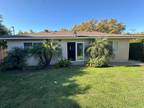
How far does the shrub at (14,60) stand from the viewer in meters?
10.3

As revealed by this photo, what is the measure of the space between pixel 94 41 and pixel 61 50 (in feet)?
9.81

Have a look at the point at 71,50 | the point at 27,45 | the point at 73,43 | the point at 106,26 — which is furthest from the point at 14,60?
the point at 106,26

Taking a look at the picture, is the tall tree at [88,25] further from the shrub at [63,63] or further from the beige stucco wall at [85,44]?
the shrub at [63,63]

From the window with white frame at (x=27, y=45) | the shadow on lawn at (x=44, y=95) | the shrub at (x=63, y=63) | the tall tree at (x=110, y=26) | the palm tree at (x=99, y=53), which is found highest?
the tall tree at (x=110, y=26)

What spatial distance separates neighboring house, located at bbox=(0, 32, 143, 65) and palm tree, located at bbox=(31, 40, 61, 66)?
2.34ft

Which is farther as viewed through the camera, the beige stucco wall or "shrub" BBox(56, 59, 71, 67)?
the beige stucco wall

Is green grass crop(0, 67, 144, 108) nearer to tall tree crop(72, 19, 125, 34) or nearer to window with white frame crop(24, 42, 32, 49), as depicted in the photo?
A: window with white frame crop(24, 42, 32, 49)

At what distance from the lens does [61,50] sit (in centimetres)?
1188

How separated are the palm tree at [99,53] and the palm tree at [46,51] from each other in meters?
2.86

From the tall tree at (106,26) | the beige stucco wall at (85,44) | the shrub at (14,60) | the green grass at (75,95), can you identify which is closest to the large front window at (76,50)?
the beige stucco wall at (85,44)

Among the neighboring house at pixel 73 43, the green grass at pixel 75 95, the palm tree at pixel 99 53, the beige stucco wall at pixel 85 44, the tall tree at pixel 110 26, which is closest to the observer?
the green grass at pixel 75 95

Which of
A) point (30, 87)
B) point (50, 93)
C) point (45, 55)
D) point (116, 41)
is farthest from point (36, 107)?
point (116, 41)

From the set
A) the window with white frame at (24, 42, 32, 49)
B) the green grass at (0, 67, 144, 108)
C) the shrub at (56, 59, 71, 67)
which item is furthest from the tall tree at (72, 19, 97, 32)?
the green grass at (0, 67, 144, 108)

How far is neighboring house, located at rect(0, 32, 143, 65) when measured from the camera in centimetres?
1168
